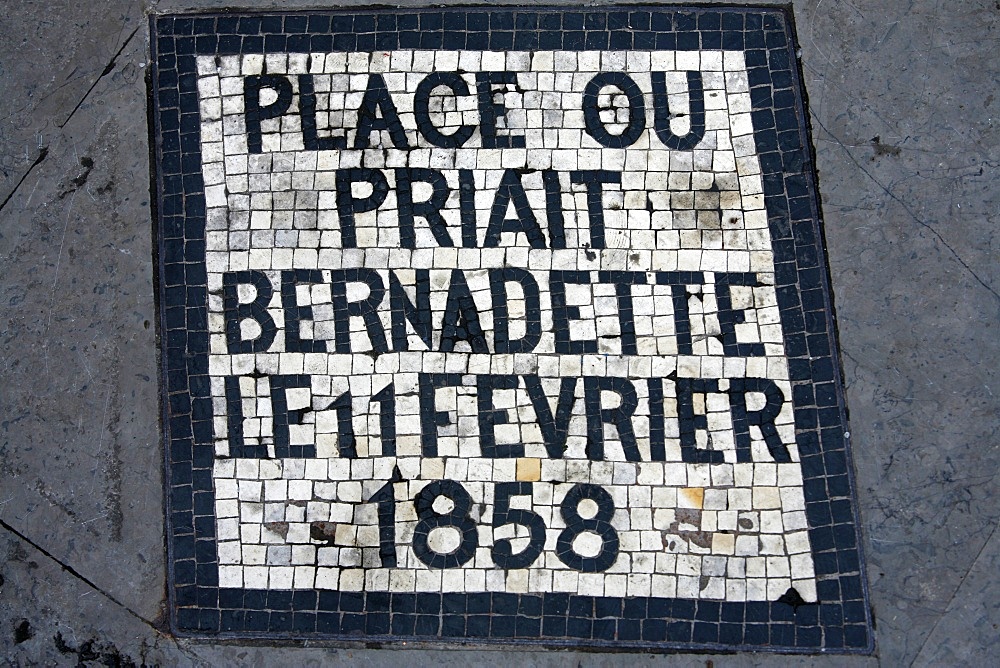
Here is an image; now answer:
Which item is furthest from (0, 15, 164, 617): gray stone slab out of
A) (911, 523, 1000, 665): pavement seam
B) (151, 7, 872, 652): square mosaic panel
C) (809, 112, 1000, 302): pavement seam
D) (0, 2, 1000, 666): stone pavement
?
(911, 523, 1000, 665): pavement seam

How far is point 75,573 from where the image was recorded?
4.89m

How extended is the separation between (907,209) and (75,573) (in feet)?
20.6

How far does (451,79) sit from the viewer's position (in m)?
5.02

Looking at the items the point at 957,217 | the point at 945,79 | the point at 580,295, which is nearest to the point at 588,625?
the point at 580,295

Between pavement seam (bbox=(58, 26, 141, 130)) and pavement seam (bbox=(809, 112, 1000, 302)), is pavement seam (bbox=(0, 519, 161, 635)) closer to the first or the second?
pavement seam (bbox=(58, 26, 141, 130))

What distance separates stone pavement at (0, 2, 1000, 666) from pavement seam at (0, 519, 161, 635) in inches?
0.6

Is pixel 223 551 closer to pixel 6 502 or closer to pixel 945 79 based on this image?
pixel 6 502

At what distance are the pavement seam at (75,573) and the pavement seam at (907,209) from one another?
19.0 ft

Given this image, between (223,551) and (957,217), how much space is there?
5.56 meters

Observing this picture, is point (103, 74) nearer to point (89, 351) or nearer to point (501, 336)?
point (89, 351)

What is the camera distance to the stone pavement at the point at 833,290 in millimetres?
4746

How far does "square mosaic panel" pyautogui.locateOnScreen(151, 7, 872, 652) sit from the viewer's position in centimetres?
474

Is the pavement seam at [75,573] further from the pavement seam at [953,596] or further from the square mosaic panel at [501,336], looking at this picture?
the pavement seam at [953,596]

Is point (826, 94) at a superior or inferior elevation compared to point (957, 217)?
superior
